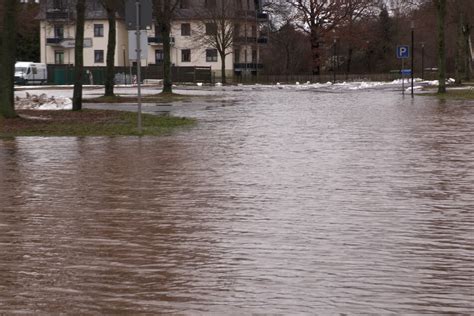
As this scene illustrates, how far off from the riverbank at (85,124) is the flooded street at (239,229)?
10.2 ft

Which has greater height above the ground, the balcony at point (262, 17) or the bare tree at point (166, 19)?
the balcony at point (262, 17)

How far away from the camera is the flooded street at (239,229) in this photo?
6.14 meters

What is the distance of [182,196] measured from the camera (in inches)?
418

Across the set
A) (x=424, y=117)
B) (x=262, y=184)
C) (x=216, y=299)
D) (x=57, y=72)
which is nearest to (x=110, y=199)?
(x=262, y=184)

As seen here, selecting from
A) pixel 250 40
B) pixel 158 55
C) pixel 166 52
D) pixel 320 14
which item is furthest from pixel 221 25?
pixel 166 52

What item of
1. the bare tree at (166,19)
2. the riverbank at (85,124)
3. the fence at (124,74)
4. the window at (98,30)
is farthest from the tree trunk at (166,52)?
the window at (98,30)

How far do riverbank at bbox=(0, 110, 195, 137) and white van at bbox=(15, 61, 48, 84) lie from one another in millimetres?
56392

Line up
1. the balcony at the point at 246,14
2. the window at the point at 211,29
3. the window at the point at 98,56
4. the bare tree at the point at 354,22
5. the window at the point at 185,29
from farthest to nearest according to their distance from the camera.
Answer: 1. the window at the point at 98,56
2. the window at the point at 185,29
3. the balcony at the point at 246,14
4. the bare tree at the point at 354,22
5. the window at the point at 211,29

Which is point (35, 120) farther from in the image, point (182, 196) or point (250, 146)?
point (182, 196)

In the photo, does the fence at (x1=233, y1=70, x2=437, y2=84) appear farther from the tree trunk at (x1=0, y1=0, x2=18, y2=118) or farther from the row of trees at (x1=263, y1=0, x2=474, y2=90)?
Result: the tree trunk at (x1=0, y1=0, x2=18, y2=118)

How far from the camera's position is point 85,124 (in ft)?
73.3

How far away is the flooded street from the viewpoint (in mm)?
6145

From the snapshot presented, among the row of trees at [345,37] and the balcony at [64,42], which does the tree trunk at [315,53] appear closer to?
the row of trees at [345,37]

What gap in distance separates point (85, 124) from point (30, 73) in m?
62.9
